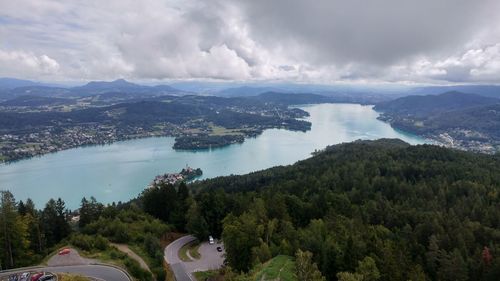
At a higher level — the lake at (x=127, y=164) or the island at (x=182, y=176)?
the island at (x=182, y=176)

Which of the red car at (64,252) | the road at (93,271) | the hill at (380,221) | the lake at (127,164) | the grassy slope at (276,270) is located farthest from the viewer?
the lake at (127,164)

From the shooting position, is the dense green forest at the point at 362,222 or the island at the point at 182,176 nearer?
the dense green forest at the point at 362,222

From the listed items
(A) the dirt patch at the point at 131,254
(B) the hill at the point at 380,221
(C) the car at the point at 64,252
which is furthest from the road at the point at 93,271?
(B) the hill at the point at 380,221

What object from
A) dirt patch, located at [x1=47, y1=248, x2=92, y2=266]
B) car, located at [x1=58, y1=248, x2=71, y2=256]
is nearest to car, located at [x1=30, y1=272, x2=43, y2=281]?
dirt patch, located at [x1=47, y1=248, x2=92, y2=266]

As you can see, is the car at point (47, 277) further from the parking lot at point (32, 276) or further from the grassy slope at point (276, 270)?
the grassy slope at point (276, 270)

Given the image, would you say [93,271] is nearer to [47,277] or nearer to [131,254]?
[47,277]

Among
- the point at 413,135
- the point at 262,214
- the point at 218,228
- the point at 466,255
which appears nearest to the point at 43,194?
the point at 218,228

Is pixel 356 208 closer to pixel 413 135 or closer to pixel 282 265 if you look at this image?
pixel 282 265

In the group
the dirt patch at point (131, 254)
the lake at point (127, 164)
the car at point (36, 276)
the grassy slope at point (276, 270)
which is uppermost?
the grassy slope at point (276, 270)

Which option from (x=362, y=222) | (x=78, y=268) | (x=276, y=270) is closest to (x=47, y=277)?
(x=78, y=268)
